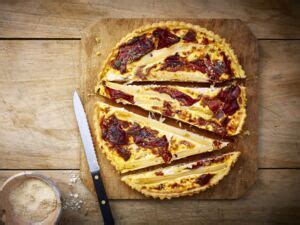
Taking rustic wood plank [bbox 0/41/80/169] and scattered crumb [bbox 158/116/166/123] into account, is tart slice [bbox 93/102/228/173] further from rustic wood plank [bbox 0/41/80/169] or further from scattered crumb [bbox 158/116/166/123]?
rustic wood plank [bbox 0/41/80/169]

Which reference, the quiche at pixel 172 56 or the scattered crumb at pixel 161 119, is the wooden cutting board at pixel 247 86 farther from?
the scattered crumb at pixel 161 119

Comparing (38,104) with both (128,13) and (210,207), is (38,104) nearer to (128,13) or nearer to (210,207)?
(128,13)

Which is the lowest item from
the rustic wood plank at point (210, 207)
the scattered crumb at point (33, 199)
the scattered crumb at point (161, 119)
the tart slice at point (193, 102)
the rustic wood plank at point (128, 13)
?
the rustic wood plank at point (210, 207)

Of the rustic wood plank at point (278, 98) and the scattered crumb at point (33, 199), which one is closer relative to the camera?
the scattered crumb at point (33, 199)

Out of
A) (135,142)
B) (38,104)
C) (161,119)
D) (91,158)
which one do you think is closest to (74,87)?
(38,104)

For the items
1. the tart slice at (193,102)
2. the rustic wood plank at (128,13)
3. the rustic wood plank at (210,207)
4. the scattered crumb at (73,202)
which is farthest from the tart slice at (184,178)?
the rustic wood plank at (128,13)

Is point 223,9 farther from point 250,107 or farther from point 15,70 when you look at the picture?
point 15,70

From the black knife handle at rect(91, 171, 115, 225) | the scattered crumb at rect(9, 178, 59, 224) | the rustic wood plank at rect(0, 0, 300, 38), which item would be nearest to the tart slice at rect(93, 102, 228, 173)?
the black knife handle at rect(91, 171, 115, 225)
